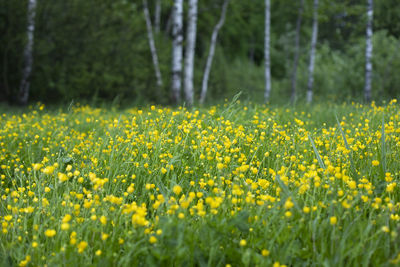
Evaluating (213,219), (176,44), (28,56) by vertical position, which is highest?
(176,44)

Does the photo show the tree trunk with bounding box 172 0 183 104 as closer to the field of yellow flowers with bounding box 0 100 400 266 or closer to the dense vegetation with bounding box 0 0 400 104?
the dense vegetation with bounding box 0 0 400 104

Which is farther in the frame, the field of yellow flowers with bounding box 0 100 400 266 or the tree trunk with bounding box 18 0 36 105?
the tree trunk with bounding box 18 0 36 105

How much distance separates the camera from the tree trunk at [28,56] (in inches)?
432

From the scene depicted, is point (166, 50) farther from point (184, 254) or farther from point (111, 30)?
point (184, 254)

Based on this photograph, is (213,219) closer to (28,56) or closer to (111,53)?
(28,56)

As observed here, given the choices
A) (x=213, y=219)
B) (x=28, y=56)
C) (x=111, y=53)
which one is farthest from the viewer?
(x=111, y=53)

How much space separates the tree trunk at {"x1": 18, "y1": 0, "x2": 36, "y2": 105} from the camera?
36.0 feet

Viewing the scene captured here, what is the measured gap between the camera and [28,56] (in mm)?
11250

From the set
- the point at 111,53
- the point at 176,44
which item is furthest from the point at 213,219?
the point at 111,53

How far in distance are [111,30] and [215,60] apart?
9494mm

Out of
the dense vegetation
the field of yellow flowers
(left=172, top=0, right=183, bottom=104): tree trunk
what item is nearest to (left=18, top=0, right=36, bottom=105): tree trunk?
the dense vegetation

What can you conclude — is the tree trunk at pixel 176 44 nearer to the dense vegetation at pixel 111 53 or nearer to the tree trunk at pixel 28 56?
the dense vegetation at pixel 111 53

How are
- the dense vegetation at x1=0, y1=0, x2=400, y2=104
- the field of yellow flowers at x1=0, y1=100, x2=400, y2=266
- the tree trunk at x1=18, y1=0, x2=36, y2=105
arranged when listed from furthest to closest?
the dense vegetation at x1=0, y1=0, x2=400, y2=104, the tree trunk at x1=18, y1=0, x2=36, y2=105, the field of yellow flowers at x1=0, y1=100, x2=400, y2=266

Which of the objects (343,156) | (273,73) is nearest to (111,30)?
(343,156)
